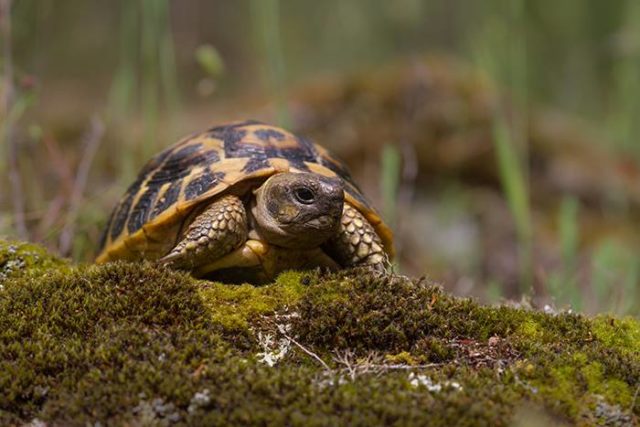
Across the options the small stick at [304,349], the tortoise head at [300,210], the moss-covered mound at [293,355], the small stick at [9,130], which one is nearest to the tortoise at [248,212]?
the tortoise head at [300,210]

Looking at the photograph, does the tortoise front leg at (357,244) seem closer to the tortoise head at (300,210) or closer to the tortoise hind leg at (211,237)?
the tortoise head at (300,210)

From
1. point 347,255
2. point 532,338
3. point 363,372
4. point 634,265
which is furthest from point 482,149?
point 363,372

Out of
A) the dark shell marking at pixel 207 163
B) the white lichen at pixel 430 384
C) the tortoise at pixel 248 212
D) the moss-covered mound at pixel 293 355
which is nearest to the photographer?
the moss-covered mound at pixel 293 355

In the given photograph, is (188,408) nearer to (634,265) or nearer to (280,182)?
(280,182)

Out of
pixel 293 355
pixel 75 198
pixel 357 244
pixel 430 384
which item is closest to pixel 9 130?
pixel 75 198

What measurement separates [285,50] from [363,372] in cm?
1278

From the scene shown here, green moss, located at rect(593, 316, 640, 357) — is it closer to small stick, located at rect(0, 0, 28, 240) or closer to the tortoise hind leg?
the tortoise hind leg

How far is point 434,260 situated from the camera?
7410mm

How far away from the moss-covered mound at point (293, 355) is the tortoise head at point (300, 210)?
0.89 feet

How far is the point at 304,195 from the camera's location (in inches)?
129

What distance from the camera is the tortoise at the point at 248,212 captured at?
130 inches

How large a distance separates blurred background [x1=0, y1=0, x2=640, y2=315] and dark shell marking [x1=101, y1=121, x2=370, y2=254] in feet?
2.94

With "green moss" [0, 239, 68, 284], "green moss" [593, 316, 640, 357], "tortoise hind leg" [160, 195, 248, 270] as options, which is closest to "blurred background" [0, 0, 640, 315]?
"green moss" [593, 316, 640, 357]

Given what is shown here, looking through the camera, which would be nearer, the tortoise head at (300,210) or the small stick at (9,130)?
the tortoise head at (300,210)
